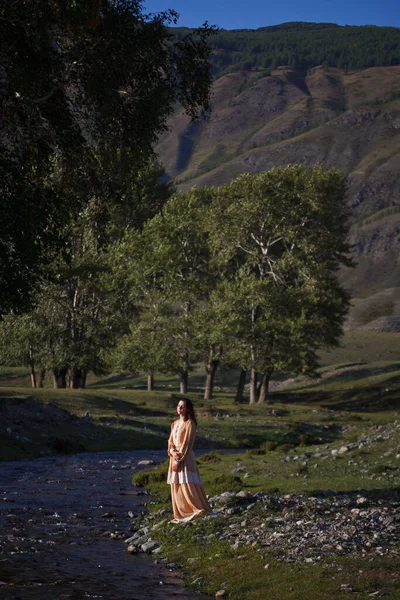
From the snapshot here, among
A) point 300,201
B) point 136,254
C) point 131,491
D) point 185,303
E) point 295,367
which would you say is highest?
point 300,201

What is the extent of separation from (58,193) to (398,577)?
17788mm

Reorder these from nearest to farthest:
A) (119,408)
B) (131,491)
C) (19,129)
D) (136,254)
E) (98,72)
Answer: (19,129) → (98,72) → (131,491) → (119,408) → (136,254)

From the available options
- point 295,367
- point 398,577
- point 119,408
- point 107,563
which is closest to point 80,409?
point 119,408

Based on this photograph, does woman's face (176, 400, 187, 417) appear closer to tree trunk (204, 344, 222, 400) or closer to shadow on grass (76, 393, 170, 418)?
shadow on grass (76, 393, 170, 418)

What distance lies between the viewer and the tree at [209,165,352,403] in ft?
224

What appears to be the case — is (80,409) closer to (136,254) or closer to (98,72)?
(136,254)

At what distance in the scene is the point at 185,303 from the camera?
74188 mm

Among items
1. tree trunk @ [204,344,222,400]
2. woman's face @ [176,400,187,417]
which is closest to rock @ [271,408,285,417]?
tree trunk @ [204,344,222,400]

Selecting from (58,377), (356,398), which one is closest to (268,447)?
(58,377)

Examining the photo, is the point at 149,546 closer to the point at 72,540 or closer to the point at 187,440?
the point at 72,540

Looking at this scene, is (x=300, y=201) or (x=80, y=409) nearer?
(x=80, y=409)

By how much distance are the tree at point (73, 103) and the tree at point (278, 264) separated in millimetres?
40248

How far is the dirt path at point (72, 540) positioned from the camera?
13930 millimetres

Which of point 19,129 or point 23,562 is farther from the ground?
point 19,129
